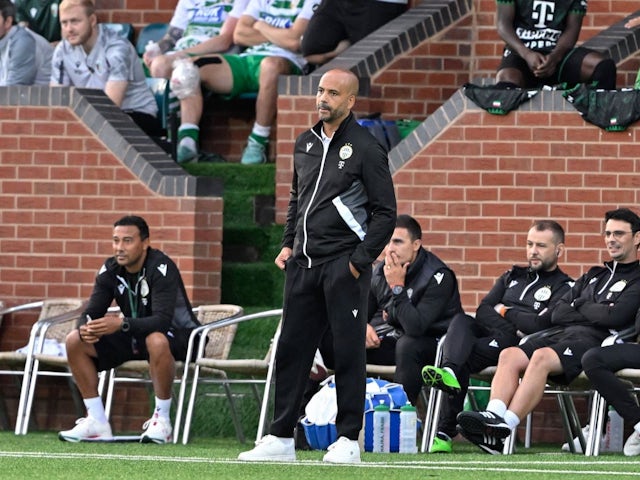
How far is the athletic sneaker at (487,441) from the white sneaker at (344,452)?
58.0 inches

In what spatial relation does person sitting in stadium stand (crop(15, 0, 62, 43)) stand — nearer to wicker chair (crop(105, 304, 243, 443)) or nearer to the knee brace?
wicker chair (crop(105, 304, 243, 443))

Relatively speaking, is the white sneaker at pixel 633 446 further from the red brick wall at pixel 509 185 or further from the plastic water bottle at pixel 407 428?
the red brick wall at pixel 509 185

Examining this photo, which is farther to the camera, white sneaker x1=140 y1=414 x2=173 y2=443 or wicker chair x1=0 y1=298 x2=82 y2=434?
wicker chair x1=0 y1=298 x2=82 y2=434

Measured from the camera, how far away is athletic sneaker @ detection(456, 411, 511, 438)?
10469 millimetres

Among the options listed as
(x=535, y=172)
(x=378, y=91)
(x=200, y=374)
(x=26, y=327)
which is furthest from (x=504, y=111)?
(x=26, y=327)

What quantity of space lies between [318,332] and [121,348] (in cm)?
292

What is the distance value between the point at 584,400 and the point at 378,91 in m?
3.18

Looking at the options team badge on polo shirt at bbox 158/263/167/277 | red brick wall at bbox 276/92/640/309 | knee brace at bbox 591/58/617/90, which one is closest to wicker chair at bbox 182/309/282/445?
team badge on polo shirt at bbox 158/263/167/277

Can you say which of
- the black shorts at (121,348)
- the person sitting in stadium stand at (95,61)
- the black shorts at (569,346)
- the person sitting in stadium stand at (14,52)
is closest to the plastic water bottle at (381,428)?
the black shorts at (569,346)

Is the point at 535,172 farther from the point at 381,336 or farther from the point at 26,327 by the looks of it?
the point at 26,327

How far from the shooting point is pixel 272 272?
45.7ft

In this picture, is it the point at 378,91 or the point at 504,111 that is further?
the point at 378,91

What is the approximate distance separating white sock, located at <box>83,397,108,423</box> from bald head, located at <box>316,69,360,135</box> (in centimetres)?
336

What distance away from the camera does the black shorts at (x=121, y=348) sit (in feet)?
39.2
